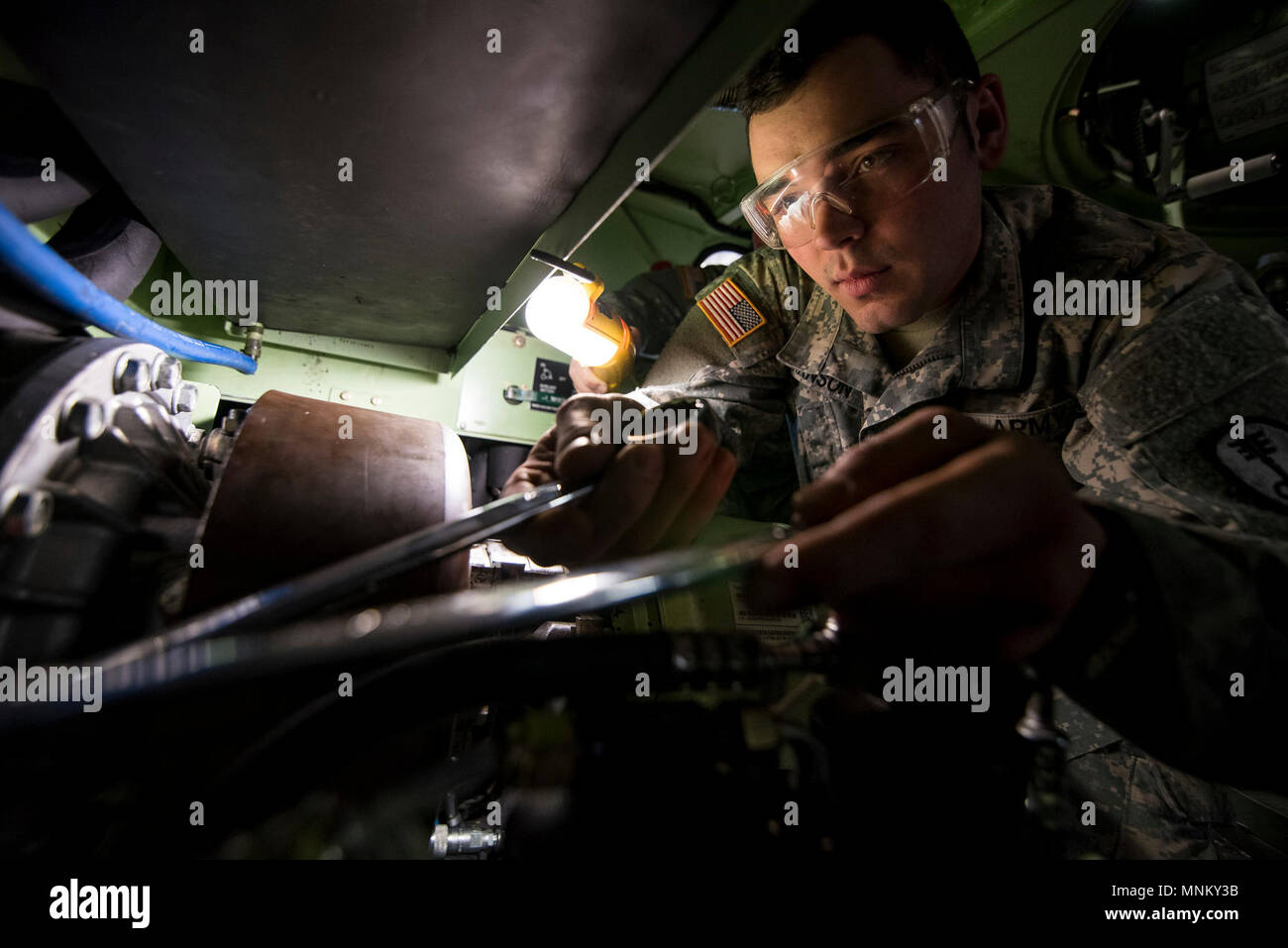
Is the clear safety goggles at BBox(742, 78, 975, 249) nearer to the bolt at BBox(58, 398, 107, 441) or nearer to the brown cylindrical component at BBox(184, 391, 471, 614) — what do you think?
the brown cylindrical component at BBox(184, 391, 471, 614)

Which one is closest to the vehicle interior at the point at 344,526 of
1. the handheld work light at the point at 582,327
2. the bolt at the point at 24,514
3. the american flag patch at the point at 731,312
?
the bolt at the point at 24,514

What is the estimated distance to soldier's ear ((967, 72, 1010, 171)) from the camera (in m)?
1.25

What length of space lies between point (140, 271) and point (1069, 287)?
183 centimetres

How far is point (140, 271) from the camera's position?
3.15ft

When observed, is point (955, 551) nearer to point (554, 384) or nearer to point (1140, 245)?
point (1140, 245)

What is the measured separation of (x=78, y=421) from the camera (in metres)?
0.47

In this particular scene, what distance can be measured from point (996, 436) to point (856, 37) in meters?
1.04

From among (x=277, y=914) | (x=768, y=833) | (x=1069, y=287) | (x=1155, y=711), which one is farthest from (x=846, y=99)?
(x=277, y=914)

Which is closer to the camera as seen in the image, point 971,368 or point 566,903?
point 566,903
